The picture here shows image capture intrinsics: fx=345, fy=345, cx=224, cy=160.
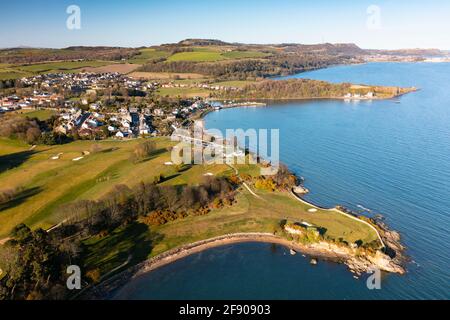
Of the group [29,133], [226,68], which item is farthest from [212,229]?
[226,68]

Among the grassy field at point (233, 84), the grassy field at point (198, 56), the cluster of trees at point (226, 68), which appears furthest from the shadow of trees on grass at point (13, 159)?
the grassy field at point (198, 56)

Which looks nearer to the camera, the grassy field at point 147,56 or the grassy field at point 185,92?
the grassy field at point 185,92

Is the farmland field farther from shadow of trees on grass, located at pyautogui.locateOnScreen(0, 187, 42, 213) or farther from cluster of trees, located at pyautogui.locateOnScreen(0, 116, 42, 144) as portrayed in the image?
shadow of trees on grass, located at pyautogui.locateOnScreen(0, 187, 42, 213)

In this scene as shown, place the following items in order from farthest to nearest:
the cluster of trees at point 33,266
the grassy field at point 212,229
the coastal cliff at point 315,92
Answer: the coastal cliff at point 315,92 → the grassy field at point 212,229 → the cluster of trees at point 33,266

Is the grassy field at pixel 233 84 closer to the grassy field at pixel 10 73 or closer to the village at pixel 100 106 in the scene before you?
the village at pixel 100 106

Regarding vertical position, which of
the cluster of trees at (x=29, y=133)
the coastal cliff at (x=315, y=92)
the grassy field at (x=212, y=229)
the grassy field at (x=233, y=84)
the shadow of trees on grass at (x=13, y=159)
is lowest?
the grassy field at (x=212, y=229)

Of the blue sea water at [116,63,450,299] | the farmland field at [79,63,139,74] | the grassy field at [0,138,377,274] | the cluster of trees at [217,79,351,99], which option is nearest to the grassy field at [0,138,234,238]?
the grassy field at [0,138,377,274]

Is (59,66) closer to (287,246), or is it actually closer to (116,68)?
(116,68)
